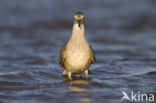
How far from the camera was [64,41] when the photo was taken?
15227 mm

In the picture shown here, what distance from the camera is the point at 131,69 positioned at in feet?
35.8

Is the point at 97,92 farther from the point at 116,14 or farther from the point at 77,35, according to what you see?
the point at 116,14

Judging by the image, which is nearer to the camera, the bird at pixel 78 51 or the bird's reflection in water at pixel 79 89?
the bird's reflection in water at pixel 79 89

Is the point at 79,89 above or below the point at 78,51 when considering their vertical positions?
below

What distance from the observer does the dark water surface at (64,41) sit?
28.5ft

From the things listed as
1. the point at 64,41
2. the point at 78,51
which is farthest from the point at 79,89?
the point at 64,41

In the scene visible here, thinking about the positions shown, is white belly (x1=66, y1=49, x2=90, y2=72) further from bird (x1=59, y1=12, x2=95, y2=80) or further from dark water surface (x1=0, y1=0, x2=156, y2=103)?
dark water surface (x1=0, y1=0, x2=156, y2=103)

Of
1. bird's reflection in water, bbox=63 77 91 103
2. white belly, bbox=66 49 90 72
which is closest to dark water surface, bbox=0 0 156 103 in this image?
bird's reflection in water, bbox=63 77 91 103

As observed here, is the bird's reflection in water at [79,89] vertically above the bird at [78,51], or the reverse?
the bird at [78,51]

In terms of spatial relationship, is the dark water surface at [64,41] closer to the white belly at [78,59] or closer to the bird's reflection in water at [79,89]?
the bird's reflection in water at [79,89]

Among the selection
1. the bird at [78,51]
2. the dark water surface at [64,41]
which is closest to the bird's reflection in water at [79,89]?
the dark water surface at [64,41]

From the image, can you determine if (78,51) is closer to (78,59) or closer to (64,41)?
(78,59)

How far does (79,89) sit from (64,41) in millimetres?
6558

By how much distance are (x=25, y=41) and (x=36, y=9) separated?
6177 mm
